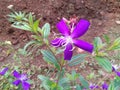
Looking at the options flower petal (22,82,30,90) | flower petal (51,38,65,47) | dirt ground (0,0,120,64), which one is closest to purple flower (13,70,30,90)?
flower petal (22,82,30,90)

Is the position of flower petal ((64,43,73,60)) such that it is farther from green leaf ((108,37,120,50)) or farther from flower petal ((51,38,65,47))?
green leaf ((108,37,120,50))

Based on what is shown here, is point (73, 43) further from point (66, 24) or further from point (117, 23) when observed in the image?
point (117, 23)

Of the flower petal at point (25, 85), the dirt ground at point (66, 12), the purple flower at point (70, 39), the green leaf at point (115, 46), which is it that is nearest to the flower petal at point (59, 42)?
the purple flower at point (70, 39)

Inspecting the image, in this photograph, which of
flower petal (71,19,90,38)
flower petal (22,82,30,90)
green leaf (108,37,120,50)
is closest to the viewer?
flower petal (71,19,90,38)

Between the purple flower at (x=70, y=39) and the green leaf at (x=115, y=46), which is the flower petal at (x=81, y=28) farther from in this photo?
the green leaf at (x=115, y=46)

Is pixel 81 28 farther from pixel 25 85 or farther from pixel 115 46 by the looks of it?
pixel 25 85

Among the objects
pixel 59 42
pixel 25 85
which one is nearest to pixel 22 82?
pixel 25 85

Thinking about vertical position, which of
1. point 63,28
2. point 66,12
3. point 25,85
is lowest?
point 66,12
